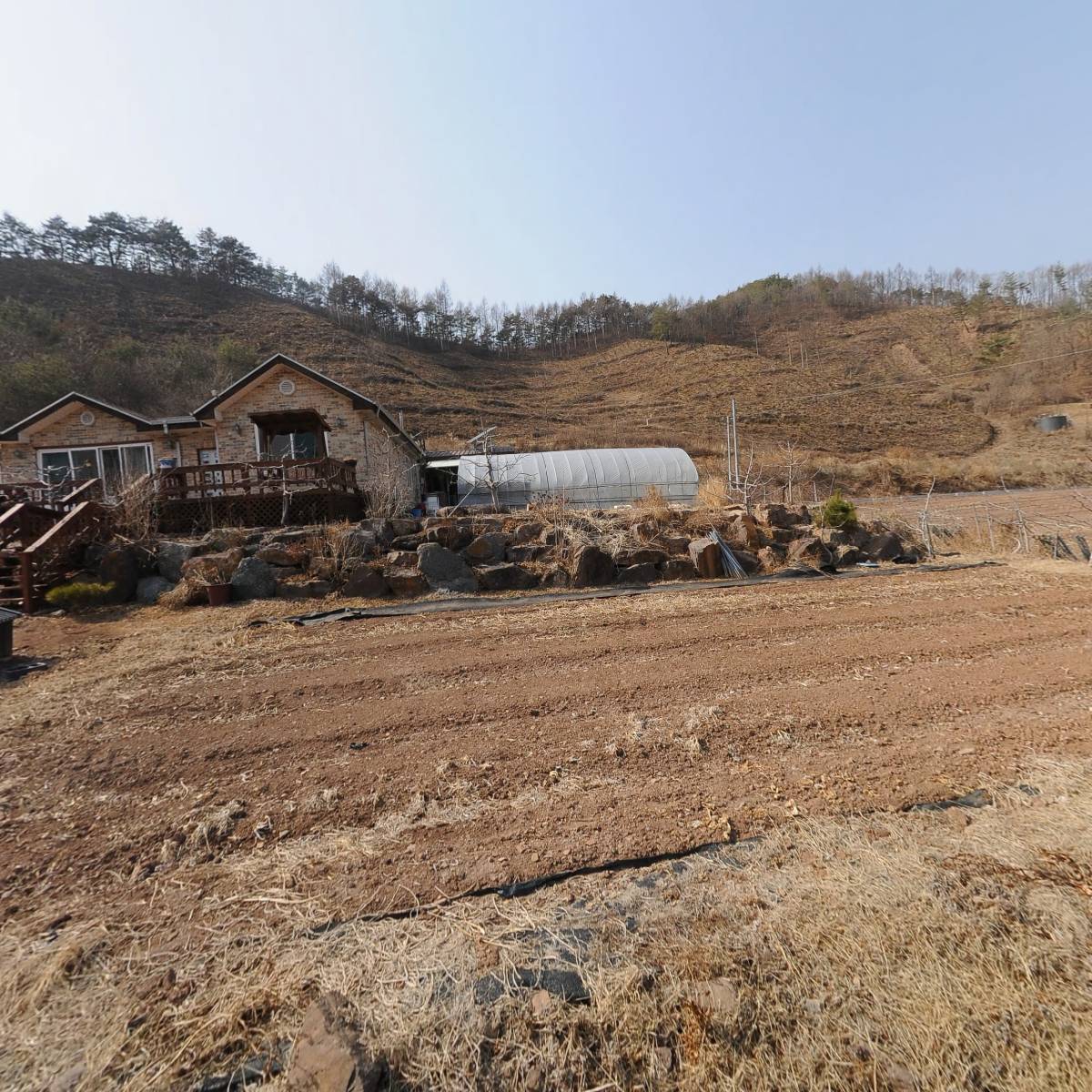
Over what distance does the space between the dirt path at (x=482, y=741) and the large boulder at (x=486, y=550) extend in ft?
11.1

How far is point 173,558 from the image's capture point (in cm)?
1029

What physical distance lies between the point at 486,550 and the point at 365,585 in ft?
7.76

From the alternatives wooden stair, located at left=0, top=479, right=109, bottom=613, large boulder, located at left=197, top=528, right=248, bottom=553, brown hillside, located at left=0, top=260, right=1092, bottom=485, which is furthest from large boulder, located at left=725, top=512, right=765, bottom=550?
brown hillside, located at left=0, top=260, right=1092, bottom=485

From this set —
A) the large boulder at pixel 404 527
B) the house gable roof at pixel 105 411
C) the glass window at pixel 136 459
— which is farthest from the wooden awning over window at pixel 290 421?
the large boulder at pixel 404 527

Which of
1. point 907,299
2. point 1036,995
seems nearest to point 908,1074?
point 1036,995

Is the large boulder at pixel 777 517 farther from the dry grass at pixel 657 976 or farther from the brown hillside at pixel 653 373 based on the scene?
the brown hillside at pixel 653 373

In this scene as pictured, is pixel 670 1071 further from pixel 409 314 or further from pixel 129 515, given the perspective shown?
pixel 409 314

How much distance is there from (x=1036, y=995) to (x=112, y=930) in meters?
3.65

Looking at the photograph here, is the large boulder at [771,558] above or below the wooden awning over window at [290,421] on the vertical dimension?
below

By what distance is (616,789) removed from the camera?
329 cm

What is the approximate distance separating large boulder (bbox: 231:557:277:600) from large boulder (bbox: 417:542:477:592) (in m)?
2.62

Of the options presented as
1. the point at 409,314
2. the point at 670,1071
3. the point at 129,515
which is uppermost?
the point at 409,314

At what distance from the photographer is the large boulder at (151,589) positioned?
9695 millimetres

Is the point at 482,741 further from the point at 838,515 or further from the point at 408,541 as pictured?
the point at 838,515
